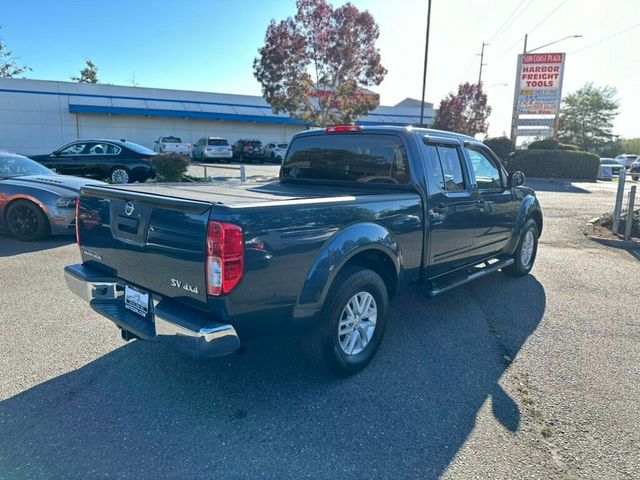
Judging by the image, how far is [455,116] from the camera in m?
35.7

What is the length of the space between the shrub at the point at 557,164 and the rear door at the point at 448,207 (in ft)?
74.2

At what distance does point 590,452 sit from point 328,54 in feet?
62.0

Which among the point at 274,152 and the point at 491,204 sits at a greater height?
the point at 274,152

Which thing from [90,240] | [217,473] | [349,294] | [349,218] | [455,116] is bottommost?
[217,473]

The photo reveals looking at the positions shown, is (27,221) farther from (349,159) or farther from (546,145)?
(546,145)

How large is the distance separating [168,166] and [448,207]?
35.9 feet

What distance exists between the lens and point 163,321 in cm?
261

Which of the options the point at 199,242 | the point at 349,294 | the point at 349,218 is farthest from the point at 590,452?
the point at 199,242

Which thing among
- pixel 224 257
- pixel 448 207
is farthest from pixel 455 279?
pixel 224 257

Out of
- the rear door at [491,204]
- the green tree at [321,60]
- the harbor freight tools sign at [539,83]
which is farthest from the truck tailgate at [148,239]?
the harbor freight tools sign at [539,83]

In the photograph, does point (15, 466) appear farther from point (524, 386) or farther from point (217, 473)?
point (524, 386)

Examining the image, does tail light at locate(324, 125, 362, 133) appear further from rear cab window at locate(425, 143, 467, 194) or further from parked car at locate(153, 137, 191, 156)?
parked car at locate(153, 137, 191, 156)

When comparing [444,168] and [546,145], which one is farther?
[546,145]

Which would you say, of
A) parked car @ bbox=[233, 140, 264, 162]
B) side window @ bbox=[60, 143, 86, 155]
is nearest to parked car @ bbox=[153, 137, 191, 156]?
parked car @ bbox=[233, 140, 264, 162]
